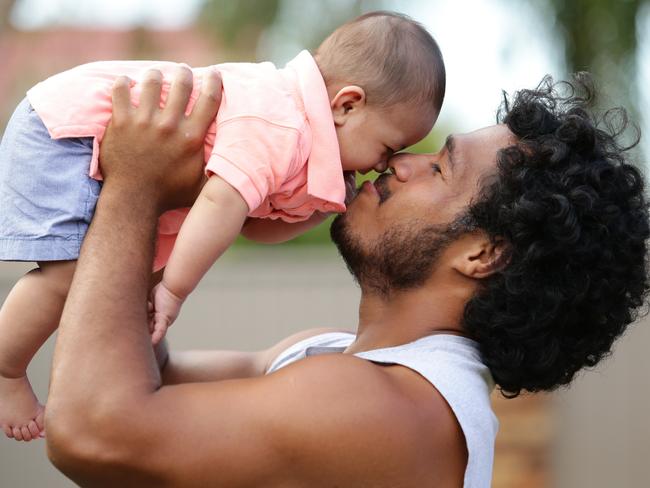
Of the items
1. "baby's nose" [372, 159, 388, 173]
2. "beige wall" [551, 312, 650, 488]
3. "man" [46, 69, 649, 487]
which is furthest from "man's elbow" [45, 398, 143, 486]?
"beige wall" [551, 312, 650, 488]

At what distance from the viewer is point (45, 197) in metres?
2.13

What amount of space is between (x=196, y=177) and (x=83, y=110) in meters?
0.27

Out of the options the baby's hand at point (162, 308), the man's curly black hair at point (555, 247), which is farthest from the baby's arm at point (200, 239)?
the man's curly black hair at point (555, 247)

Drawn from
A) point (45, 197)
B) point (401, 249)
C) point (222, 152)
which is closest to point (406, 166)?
point (401, 249)

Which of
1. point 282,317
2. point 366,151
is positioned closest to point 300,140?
point 366,151

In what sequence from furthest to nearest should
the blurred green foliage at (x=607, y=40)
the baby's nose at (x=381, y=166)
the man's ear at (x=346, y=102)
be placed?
the blurred green foliage at (x=607, y=40) < the baby's nose at (x=381, y=166) < the man's ear at (x=346, y=102)

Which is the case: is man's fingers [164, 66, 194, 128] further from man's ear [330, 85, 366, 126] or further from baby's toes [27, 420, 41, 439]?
baby's toes [27, 420, 41, 439]

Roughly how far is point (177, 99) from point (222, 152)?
168 mm

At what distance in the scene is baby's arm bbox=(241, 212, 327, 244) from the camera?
98.4 inches

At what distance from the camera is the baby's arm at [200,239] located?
2.07m

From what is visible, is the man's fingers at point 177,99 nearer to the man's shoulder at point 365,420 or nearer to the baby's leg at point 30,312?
the baby's leg at point 30,312

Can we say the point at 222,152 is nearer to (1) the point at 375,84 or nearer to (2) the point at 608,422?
(1) the point at 375,84

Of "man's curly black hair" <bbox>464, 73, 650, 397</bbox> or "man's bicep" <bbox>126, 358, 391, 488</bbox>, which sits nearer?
"man's bicep" <bbox>126, 358, 391, 488</bbox>

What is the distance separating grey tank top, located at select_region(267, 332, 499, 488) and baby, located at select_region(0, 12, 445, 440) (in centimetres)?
36
